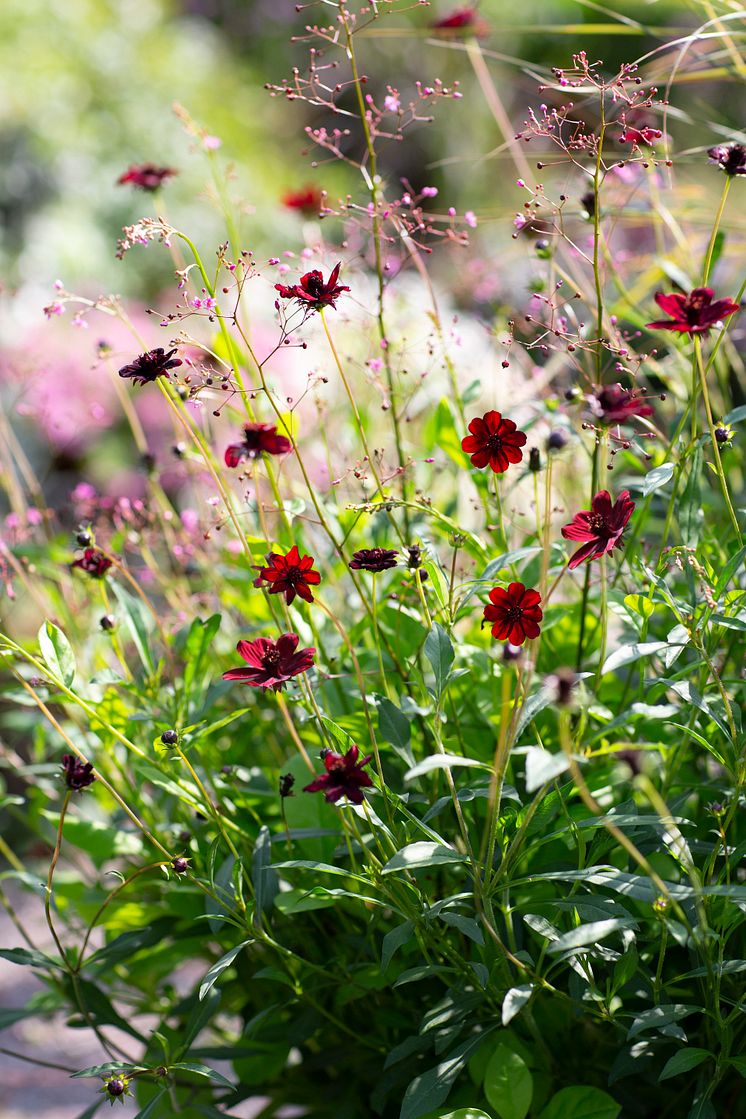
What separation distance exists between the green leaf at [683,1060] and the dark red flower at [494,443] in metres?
0.37

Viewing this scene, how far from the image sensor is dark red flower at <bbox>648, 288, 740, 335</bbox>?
58 centimetres

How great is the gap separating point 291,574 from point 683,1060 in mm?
377

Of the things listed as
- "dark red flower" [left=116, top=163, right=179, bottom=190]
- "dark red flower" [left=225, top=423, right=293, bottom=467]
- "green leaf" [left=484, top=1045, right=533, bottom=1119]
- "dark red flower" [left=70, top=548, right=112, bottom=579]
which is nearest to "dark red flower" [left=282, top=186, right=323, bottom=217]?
"dark red flower" [left=116, top=163, right=179, bottom=190]

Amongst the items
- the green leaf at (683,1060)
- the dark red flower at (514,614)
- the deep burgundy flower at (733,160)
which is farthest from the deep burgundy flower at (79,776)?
the deep burgundy flower at (733,160)

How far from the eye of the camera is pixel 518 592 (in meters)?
0.59

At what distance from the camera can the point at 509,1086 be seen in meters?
0.67

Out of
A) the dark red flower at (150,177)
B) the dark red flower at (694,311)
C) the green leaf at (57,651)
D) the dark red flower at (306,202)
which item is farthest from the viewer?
the dark red flower at (306,202)

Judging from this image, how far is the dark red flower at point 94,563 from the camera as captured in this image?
2.58ft

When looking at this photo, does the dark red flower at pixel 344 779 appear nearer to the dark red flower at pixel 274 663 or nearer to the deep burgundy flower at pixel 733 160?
the dark red flower at pixel 274 663

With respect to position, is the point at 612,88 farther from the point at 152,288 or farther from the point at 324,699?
the point at 152,288

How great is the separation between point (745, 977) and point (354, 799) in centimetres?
32

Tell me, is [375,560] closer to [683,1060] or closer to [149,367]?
[149,367]

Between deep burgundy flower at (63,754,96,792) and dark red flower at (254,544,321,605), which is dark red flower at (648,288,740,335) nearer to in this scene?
dark red flower at (254,544,321,605)

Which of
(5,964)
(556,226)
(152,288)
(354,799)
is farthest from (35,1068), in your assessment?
(152,288)
